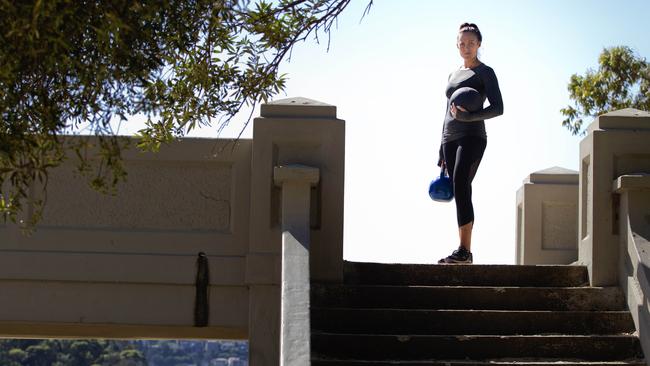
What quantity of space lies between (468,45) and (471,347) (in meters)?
2.87

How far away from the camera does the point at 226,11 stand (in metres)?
8.76

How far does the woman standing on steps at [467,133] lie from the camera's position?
1156 centimetres

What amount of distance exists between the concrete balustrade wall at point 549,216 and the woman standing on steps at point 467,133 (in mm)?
2064

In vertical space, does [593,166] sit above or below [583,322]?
above

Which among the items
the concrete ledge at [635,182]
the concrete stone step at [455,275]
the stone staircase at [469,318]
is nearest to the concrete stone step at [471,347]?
the stone staircase at [469,318]

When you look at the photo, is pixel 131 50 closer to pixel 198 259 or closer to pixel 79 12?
pixel 79 12

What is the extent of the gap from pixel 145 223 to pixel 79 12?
3749mm

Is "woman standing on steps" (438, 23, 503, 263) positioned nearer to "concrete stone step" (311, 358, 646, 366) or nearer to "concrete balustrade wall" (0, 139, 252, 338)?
"concrete stone step" (311, 358, 646, 366)

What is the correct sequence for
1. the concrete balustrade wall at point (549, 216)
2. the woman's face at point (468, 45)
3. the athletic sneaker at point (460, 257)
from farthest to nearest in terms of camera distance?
1. the concrete balustrade wall at point (549, 216)
2. the woman's face at point (468, 45)
3. the athletic sneaker at point (460, 257)

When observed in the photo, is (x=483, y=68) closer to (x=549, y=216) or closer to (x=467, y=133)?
(x=467, y=133)

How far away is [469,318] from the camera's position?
10.7 meters

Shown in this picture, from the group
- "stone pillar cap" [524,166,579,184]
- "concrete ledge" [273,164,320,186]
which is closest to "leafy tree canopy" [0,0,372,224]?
"concrete ledge" [273,164,320,186]

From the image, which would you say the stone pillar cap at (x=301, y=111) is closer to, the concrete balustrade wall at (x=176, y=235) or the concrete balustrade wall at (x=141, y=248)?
the concrete balustrade wall at (x=176, y=235)

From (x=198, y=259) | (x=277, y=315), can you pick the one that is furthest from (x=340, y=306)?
(x=198, y=259)
